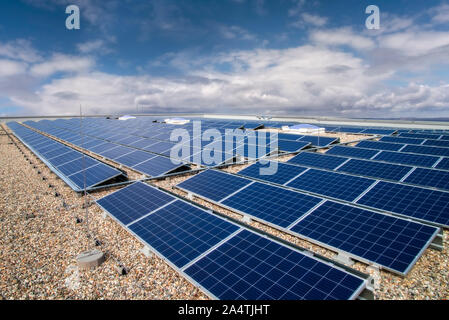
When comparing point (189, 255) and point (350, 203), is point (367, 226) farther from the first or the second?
point (189, 255)

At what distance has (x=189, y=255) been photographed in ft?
26.8

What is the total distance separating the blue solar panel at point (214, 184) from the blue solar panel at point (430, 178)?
9.62 metres

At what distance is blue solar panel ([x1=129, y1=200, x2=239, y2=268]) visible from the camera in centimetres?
840

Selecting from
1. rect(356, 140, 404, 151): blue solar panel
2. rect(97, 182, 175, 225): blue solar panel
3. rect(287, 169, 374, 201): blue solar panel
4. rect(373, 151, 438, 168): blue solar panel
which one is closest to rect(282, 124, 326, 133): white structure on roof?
rect(356, 140, 404, 151): blue solar panel

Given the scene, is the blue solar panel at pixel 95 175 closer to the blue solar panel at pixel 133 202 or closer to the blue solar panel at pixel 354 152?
the blue solar panel at pixel 133 202

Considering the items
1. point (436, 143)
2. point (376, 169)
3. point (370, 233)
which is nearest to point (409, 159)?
point (376, 169)

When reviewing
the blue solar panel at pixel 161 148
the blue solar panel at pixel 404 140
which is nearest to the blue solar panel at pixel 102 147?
the blue solar panel at pixel 161 148

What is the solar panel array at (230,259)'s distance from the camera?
641 centimetres

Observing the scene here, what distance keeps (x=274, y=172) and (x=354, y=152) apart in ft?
34.7

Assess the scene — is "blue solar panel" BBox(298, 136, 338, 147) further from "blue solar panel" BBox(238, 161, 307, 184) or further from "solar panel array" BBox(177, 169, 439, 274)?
"solar panel array" BBox(177, 169, 439, 274)

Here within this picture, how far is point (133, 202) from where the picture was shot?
1242 cm

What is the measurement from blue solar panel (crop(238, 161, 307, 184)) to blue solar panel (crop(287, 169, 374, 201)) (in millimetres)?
612
